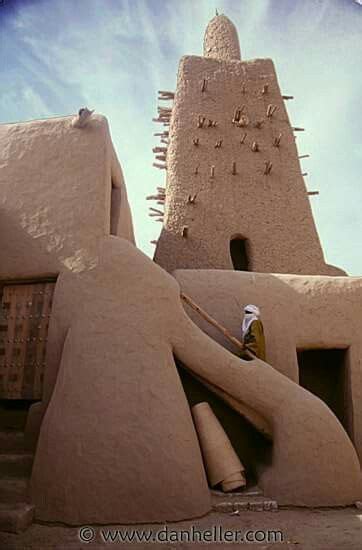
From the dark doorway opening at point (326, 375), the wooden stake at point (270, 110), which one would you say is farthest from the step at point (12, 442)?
the wooden stake at point (270, 110)

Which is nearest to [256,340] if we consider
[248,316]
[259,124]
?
[248,316]

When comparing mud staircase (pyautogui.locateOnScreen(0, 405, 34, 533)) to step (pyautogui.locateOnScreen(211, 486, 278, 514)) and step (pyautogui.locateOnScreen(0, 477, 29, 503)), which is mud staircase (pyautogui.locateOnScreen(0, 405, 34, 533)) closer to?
step (pyautogui.locateOnScreen(0, 477, 29, 503))

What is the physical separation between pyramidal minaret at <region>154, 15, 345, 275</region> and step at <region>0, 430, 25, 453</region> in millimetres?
4494

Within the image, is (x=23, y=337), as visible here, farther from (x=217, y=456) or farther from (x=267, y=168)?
(x=267, y=168)

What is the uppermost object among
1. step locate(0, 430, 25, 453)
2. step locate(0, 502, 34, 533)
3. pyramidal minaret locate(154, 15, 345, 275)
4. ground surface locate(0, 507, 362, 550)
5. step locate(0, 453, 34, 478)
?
pyramidal minaret locate(154, 15, 345, 275)

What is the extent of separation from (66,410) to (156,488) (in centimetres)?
125

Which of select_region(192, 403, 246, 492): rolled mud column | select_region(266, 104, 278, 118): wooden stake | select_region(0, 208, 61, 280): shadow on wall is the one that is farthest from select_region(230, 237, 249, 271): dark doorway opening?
select_region(0, 208, 61, 280): shadow on wall

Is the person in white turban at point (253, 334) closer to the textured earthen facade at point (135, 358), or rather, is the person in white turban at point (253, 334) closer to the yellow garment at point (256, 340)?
the yellow garment at point (256, 340)

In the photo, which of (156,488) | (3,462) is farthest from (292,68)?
(3,462)

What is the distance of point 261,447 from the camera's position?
6.00 meters

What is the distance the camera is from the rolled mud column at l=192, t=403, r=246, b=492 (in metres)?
5.28

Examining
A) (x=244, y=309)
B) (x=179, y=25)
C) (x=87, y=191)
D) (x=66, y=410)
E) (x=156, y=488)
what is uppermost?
(x=179, y=25)

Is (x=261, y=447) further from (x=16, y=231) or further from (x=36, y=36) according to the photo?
(x=36, y=36)

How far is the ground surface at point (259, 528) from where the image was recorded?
391 cm
